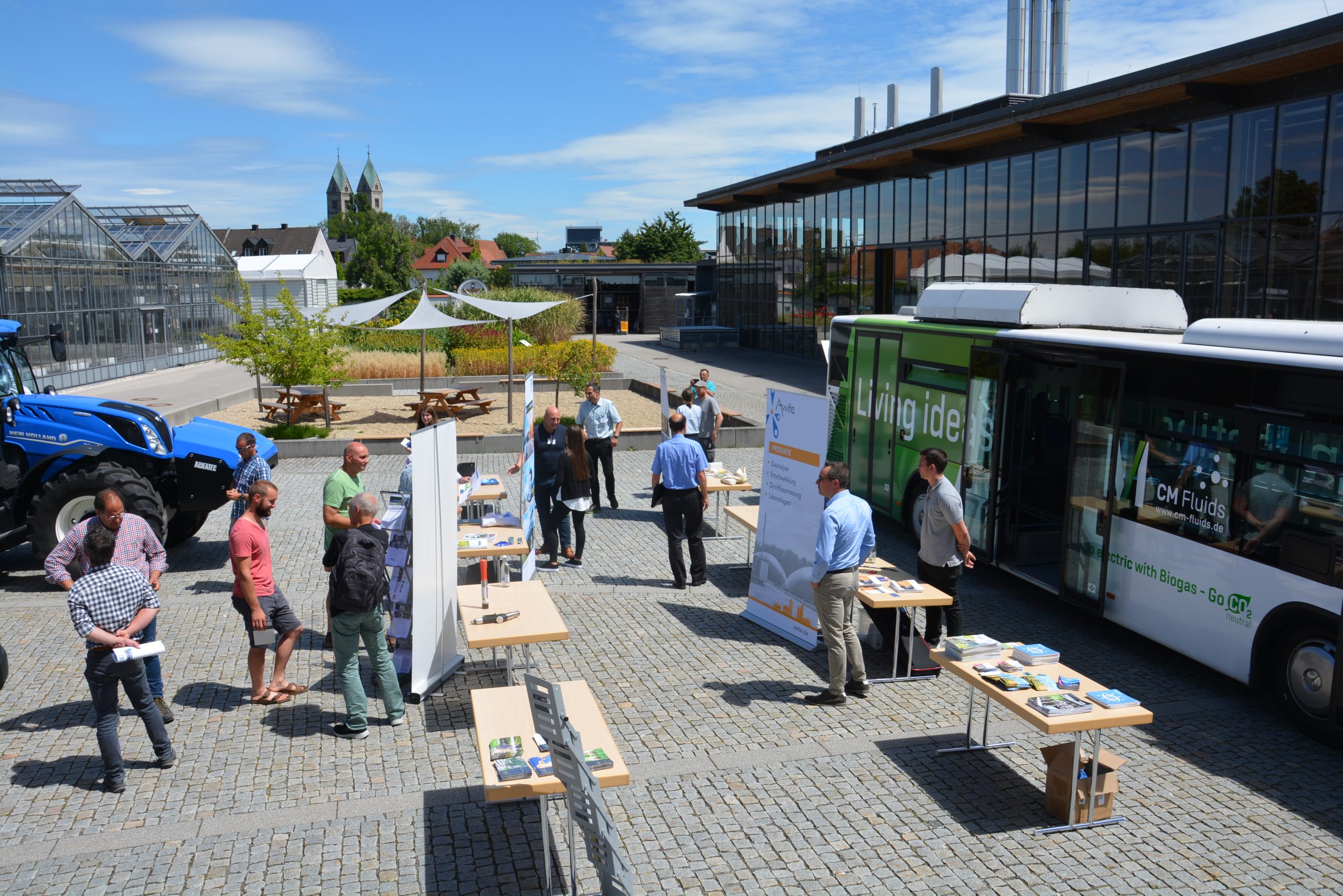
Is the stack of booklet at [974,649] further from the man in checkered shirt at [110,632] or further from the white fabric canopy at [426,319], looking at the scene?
the white fabric canopy at [426,319]

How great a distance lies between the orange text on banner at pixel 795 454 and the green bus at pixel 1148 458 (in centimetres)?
229

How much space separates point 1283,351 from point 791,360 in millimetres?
29557

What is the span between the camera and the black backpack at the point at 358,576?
632 centimetres

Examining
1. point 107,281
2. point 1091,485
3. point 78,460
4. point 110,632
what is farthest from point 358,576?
point 107,281

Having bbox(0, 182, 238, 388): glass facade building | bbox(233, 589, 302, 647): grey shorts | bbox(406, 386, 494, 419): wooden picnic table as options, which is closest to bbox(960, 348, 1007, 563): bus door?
bbox(233, 589, 302, 647): grey shorts

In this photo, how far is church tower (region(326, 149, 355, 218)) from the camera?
559 feet

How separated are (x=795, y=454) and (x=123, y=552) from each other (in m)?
5.25

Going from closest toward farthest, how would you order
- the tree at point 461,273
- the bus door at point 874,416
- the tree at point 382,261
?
the bus door at point 874,416
the tree at point 461,273
the tree at point 382,261

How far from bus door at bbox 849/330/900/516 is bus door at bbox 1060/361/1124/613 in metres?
3.39

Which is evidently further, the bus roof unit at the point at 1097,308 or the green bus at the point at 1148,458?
the bus roof unit at the point at 1097,308

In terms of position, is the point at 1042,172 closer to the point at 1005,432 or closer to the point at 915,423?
the point at 915,423

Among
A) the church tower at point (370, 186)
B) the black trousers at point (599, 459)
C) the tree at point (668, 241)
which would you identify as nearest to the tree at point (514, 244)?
the church tower at point (370, 186)

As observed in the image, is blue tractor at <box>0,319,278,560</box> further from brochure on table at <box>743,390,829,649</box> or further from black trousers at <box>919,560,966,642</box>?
black trousers at <box>919,560,966,642</box>

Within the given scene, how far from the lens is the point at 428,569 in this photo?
278 inches
